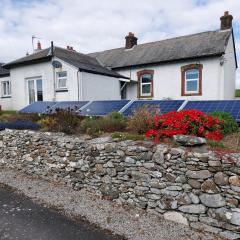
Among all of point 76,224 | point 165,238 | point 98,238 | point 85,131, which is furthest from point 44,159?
point 165,238

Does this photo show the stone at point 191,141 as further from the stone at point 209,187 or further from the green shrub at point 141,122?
the green shrub at point 141,122

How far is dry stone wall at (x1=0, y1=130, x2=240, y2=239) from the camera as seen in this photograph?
4.43 m

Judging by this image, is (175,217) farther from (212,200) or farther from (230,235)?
(230,235)

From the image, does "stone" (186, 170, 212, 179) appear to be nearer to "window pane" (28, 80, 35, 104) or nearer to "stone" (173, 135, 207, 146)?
"stone" (173, 135, 207, 146)

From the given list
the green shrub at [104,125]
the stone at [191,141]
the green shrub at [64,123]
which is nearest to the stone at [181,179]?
the stone at [191,141]

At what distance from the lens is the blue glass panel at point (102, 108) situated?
30.8ft

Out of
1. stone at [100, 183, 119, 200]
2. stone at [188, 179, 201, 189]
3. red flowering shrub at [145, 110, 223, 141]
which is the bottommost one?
stone at [100, 183, 119, 200]

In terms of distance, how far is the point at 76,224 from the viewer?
4.84 metres

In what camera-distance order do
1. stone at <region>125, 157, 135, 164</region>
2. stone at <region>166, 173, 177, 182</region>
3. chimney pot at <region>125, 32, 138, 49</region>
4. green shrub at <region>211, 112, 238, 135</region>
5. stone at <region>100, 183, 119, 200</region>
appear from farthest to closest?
1. chimney pot at <region>125, 32, 138, 49</region>
2. green shrub at <region>211, 112, 238, 135</region>
3. stone at <region>100, 183, 119, 200</region>
4. stone at <region>125, 157, 135, 164</region>
5. stone at <region>166, 173, 177, 182</region>

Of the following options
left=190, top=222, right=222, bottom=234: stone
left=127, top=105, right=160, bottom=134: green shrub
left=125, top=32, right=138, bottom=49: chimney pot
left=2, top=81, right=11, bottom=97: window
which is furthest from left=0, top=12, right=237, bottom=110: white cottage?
left=190, top=222, right=222, bottom=234: stone

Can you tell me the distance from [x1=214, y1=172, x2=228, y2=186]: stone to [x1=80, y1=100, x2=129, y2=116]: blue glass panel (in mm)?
5154

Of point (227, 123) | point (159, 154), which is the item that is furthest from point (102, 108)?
point (159, 154)

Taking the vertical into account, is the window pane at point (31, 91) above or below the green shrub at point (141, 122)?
above

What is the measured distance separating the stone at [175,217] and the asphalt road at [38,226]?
1.16 meters
